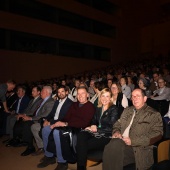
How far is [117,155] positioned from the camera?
2514 mm

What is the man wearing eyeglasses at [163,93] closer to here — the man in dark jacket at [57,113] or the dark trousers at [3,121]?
the man in dark jacket at [57,113]

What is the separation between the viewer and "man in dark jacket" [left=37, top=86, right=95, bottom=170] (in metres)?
3.41

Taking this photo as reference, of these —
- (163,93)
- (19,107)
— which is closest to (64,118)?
(19,107)

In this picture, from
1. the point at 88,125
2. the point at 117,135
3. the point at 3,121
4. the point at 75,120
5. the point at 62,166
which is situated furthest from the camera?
the point at 3,121

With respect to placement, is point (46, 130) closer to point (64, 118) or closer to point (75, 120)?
point (64, 118)

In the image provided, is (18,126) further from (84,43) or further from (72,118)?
(84,43)

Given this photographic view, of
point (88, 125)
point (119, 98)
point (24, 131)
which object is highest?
point (119, 98)

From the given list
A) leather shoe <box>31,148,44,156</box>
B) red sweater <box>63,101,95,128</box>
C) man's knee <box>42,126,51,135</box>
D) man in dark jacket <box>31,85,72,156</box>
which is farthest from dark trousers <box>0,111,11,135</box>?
red sweater <box>63,101,95,128</box>

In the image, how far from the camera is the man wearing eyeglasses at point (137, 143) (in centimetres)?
254

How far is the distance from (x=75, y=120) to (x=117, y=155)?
3.99 feet

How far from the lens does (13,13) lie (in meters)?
13.4

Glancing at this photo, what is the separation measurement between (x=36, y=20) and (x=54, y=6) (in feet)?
6.28

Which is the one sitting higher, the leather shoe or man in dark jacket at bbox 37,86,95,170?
man in dark jacket at bbox 37,86,95,170

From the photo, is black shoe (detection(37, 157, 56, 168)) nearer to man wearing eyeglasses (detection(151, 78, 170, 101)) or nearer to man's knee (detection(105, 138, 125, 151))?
man's knee (detection(105, 138, 125, 151))
